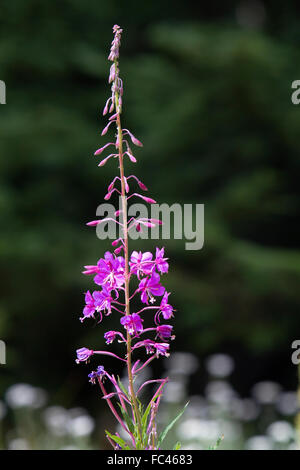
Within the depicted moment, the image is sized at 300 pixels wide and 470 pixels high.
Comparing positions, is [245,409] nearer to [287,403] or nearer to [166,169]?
[287,403]

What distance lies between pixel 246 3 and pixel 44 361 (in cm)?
625

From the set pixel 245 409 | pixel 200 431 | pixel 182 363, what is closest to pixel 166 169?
pixel 182 363

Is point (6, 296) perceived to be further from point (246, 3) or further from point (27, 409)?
point (246, 3)

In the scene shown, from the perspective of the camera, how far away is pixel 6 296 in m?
7.39

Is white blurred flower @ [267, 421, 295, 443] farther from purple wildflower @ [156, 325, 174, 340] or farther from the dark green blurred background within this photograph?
purple wildflower @ [156, 325, 174, 340]

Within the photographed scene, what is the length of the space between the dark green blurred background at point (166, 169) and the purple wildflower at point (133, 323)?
534 cm

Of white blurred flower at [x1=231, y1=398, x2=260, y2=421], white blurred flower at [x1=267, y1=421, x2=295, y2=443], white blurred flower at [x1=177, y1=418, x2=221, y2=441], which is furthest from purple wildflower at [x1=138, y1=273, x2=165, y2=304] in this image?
white blurred flower at [x1=231, y1=398, x2=260, y2=421]

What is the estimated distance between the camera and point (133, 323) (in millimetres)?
1333

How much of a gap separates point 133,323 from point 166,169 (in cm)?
637

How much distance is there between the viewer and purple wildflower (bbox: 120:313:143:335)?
1.31m

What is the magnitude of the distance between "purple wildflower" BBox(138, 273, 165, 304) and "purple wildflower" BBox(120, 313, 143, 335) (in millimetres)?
51
